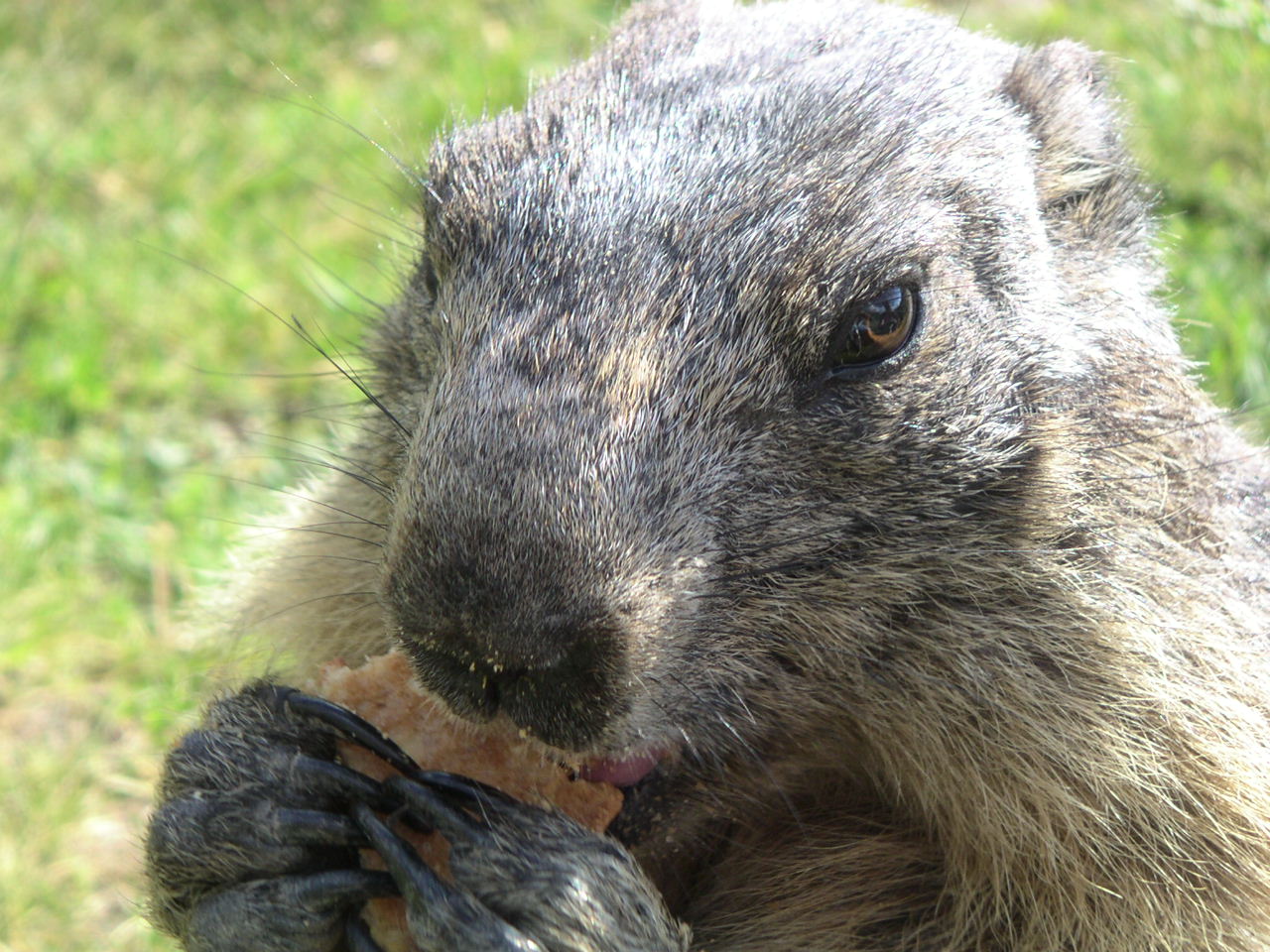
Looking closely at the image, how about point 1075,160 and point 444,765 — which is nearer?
point 444,765

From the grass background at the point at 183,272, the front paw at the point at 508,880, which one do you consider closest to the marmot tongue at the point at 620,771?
the front paw at the point at 508,880

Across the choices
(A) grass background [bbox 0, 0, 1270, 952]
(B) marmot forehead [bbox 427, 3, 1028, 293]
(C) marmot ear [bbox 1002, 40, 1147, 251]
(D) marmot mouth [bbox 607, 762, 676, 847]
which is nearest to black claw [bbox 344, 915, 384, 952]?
(D) marmot mouth [bbox 607, 762, 676, 847]

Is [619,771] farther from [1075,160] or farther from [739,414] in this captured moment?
[1075,160]

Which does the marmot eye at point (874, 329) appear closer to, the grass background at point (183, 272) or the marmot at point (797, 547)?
the marmot at point (797, 547)

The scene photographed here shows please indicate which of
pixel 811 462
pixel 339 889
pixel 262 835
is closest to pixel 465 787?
pixel 339 889

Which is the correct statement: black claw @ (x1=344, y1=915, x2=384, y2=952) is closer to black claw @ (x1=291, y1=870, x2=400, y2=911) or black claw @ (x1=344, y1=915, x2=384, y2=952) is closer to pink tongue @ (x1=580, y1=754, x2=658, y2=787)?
black claw @ (x1=291, y1=870, x2=400, y2=911)

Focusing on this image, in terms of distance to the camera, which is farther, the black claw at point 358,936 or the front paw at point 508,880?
the black claw at point 358,936
